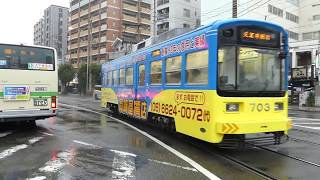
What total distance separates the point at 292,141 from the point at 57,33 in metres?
129

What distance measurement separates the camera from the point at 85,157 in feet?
30.6

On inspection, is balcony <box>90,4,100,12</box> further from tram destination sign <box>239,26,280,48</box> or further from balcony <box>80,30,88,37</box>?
tram destination sign <box>239,26,280,48</box>

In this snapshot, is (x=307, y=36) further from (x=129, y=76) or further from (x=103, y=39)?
(x=129, y=76)

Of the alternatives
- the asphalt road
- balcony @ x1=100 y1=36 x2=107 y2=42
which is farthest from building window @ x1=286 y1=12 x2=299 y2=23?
the asphalt road

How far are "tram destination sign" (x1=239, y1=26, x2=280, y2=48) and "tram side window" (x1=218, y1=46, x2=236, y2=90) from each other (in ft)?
1.36

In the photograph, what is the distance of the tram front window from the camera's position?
31.0 feet

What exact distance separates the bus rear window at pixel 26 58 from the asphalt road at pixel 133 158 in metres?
2.29

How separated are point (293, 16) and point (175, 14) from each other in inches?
893

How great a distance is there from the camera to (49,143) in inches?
446

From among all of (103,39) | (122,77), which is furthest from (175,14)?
(122,77)

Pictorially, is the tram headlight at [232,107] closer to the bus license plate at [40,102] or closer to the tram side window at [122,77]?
the bus license plate at [40,102]

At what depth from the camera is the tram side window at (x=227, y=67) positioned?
9.41 metres

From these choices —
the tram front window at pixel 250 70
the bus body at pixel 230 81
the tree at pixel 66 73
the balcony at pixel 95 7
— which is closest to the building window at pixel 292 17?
the tree at pixel 66 73

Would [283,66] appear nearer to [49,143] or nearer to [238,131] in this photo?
[238,131]
